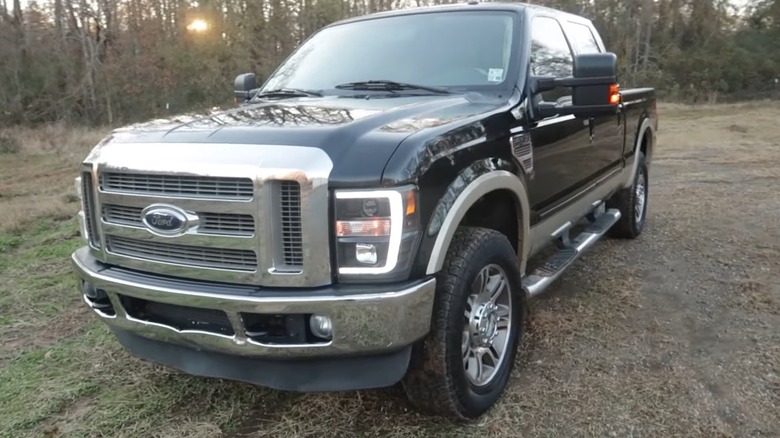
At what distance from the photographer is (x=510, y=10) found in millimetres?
3824

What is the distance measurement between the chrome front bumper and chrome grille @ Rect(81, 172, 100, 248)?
1.56ft

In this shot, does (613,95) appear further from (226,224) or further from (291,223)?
(226,224)

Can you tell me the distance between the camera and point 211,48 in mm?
28094

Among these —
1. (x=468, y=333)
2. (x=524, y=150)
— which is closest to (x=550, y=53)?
(x=524, y=150)

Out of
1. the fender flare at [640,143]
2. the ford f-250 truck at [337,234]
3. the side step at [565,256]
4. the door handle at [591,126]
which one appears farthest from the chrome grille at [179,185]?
the fender flare at [640,143]

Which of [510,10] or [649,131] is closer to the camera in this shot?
[510,10]

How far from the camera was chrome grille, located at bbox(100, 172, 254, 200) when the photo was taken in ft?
7.62

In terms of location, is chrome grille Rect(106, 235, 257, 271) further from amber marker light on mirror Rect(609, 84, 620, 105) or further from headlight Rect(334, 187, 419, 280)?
amber marker light on mirror Rect(609, 84, 620, 105)

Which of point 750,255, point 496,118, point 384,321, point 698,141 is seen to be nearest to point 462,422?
point 384,321

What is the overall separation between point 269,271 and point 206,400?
3.75 ft

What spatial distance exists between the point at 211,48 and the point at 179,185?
27761 mm

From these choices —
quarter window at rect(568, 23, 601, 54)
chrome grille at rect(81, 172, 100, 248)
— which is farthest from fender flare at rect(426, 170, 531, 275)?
quarter window at rect(568, 23, 601, 54)

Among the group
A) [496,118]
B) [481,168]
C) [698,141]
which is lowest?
[698,141]

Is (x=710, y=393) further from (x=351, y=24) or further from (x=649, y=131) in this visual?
(x=649, y=131)
